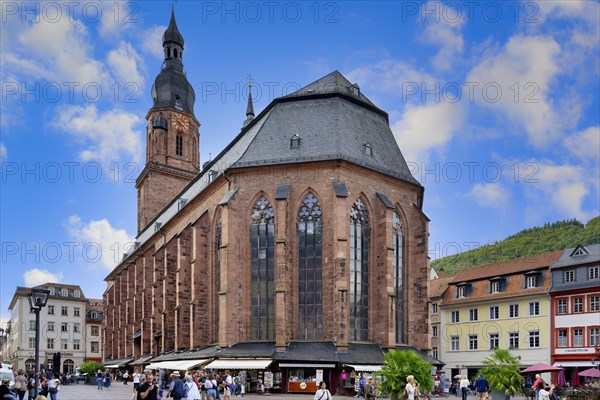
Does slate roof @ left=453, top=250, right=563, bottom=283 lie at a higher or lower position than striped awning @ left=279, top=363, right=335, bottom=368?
higher

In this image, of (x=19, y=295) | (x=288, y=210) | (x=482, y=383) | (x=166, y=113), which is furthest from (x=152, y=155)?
(x=482, y=383)

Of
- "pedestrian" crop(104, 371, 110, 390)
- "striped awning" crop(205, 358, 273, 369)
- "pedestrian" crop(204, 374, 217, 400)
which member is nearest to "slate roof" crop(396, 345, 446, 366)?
"striped awning" crop(205, 358, 273, 369)

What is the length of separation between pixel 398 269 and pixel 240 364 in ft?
41.4

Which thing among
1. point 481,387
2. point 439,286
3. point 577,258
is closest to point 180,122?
point 439,286

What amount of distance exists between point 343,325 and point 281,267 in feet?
16.4

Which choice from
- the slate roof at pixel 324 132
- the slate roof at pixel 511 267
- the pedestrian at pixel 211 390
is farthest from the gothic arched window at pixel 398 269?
the pedestrian at pixel 211 390

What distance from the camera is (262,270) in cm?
3975

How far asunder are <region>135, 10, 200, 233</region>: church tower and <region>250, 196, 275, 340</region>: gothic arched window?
126ft

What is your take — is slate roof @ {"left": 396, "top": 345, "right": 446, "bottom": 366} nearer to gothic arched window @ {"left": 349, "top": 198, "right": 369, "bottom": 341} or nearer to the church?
the church

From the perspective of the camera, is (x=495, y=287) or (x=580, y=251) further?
(x=495, y=287)

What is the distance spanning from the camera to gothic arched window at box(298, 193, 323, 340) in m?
38.1

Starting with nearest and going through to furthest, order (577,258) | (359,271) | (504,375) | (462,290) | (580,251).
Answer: (504,375) < (359,271) < (577,258) < (580,251) < (462,290)

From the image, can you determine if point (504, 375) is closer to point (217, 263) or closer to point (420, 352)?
point (420, 352)

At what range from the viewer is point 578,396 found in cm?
2623
